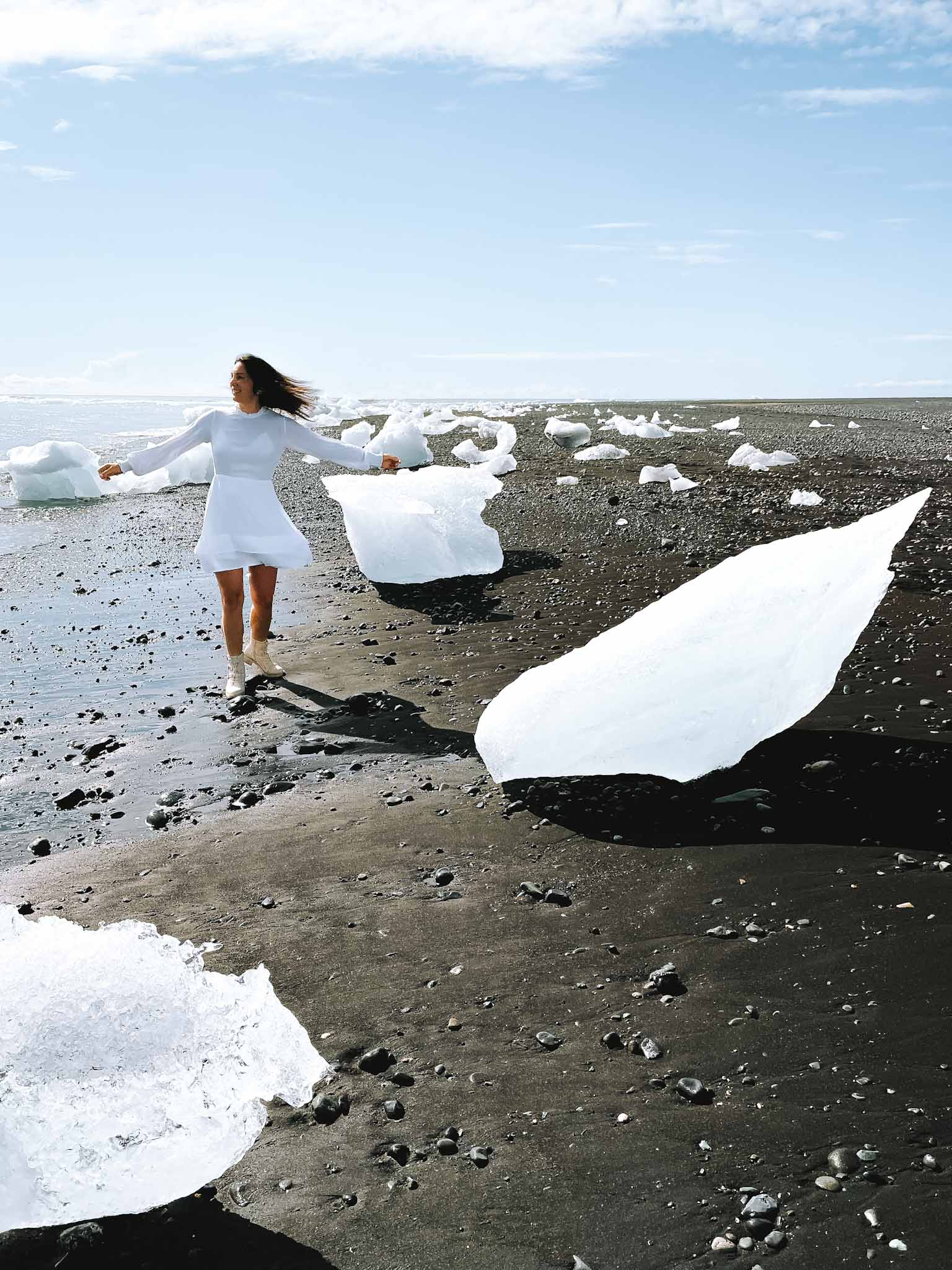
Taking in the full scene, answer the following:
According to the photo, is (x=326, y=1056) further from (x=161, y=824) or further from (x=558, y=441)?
(x=558, y=441)

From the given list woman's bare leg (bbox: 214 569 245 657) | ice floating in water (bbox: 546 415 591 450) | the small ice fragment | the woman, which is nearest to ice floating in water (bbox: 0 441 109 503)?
the small ice fragment

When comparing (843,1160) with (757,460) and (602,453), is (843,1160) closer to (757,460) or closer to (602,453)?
(757,460)

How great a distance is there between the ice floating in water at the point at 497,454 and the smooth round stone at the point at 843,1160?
41.2 feet

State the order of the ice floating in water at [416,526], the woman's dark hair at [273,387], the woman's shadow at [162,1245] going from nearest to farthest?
the woman's shadow at [162,1245]
the woman's dark hair at [273,387]
the ice floating in water at [416,526]

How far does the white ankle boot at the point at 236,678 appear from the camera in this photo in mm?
6383

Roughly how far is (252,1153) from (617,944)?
4.19 ft

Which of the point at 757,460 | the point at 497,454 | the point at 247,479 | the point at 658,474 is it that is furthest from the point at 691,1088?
the point at 497,454

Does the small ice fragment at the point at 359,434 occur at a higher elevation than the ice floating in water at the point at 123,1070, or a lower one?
higher

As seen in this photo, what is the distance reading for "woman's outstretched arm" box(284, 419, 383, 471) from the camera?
6590mm

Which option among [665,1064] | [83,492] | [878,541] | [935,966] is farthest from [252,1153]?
[83,492]

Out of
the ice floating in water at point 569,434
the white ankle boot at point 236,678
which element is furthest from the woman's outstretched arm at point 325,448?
the ice floating in water at point 569,434

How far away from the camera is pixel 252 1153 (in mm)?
2443

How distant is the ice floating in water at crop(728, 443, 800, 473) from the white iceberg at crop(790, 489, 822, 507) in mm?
2747

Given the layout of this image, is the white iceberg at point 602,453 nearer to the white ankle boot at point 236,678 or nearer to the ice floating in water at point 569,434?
the ice floating in water at point 569,434
